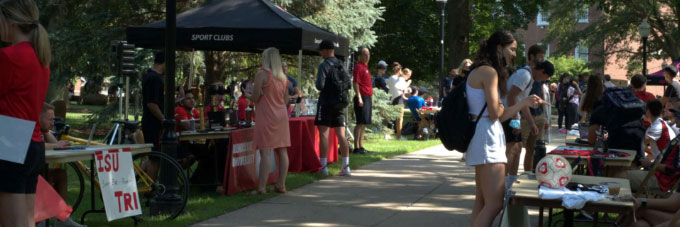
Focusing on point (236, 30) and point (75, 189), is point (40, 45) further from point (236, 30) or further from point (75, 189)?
point (236, 30)

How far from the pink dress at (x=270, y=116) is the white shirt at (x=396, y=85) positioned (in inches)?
475

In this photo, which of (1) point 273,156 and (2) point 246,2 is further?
(2) point 246,2

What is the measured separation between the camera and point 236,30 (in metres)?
11.7

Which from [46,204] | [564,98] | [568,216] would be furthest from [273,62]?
[564,98]

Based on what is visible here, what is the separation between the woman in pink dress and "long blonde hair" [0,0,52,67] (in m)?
4.77

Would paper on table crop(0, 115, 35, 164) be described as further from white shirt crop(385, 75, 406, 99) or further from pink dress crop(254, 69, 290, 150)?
white shirt crop(385, 75, 406, 99)

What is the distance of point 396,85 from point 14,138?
17.5 meters

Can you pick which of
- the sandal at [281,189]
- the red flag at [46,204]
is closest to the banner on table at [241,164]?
the sandal at [281,189]

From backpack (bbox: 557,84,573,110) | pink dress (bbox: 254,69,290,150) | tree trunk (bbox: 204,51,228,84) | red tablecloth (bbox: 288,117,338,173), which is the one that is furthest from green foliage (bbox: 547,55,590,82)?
pink dress (bbox: 254,69,290,150)

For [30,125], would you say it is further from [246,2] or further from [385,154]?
[385,154]

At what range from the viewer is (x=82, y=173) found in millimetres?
8594

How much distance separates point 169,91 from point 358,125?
22.6 ft

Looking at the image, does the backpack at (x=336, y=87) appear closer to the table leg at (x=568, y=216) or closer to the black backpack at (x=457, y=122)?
the black backpack at (x=457, y=122)

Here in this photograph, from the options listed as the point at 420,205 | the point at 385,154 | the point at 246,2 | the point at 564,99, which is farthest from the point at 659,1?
the point at 420,205
